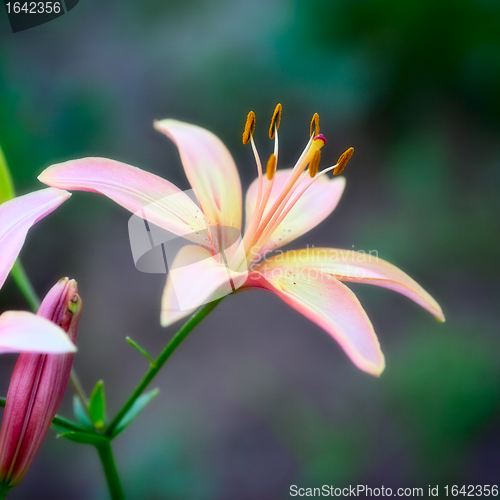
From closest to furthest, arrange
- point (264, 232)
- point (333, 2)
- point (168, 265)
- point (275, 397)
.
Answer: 1. point (168, 265)
2. point (264, 232)
3. point (275, 397)
4. point (333, 2)

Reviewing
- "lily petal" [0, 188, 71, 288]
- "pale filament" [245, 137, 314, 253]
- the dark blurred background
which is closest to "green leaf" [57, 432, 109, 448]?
"lily petal" [0, 188, 71, 288]

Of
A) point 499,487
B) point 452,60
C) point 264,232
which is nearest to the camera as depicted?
point 264,232

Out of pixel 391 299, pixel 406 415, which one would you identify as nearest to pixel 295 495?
pixel 406 415

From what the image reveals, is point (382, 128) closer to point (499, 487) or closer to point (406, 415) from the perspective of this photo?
point (406, 415)

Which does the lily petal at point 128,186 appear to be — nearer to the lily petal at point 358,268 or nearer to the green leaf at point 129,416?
the lily petal at point 358,268

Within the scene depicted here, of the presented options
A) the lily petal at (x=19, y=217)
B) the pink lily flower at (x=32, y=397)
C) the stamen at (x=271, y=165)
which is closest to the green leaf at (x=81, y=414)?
the pink lily flower at (x=32, y=397)

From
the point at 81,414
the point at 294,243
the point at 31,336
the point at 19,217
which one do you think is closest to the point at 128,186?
the point at 19,217
